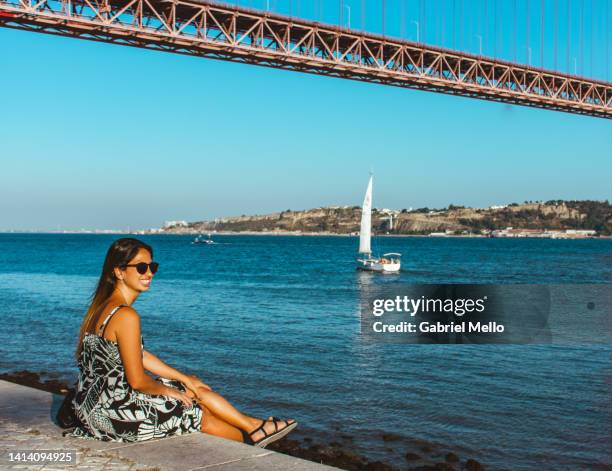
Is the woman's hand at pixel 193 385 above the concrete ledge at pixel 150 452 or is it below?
above

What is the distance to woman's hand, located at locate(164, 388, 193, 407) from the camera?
13.9ft

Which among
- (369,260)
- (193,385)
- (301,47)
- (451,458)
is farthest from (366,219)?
(193,385)

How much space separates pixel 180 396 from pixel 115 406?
39 cm

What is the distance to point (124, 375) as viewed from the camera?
4.07 m

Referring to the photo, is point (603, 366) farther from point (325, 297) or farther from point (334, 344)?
point (325, 297)

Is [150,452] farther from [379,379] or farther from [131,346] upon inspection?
[379,379]

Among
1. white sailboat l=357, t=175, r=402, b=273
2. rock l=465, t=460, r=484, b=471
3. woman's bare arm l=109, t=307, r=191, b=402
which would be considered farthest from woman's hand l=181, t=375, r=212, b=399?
white sailboat l=357, t=175, r=402, b=273

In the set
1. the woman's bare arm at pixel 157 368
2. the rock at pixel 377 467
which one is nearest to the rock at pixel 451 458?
the rock at pixel 377 467

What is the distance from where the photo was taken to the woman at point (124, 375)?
13.0ft

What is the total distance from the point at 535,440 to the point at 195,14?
21.9 m

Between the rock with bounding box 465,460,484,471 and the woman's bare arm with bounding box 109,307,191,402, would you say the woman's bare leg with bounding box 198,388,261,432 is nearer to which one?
the woman's bare arm with bounding box 109,307,191,402

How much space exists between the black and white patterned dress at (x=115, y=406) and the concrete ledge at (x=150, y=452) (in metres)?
0.07

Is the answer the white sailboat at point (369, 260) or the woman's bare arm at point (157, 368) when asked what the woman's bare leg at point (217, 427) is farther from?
the white sailboat at point (369, 260)

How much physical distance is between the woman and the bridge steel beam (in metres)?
20.6
